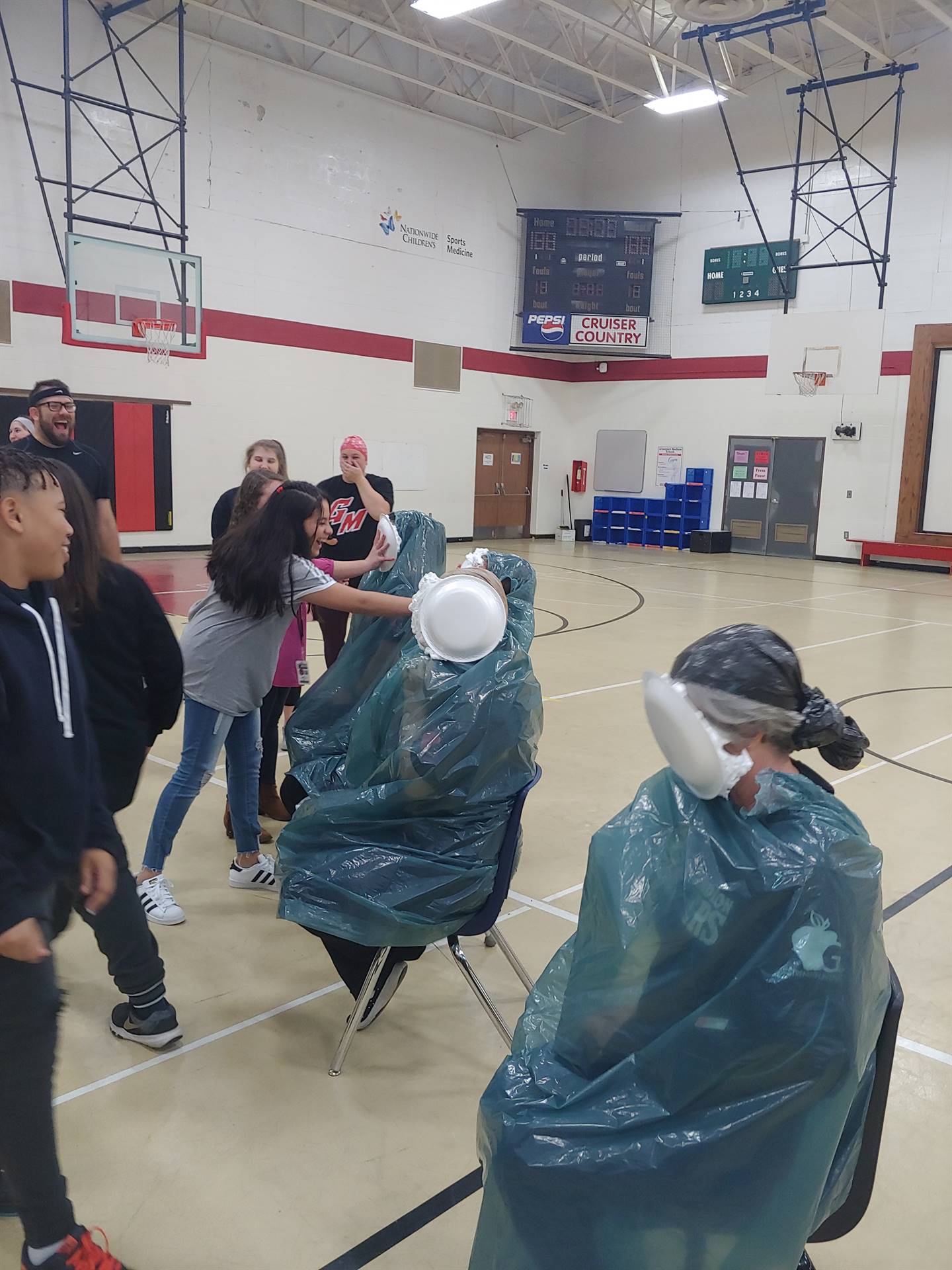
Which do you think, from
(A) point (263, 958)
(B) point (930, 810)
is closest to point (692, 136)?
(B) point (930, 810)

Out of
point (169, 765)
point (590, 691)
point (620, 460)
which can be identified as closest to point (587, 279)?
point (620, 460)

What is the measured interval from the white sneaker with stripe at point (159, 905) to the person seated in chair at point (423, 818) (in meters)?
0.85

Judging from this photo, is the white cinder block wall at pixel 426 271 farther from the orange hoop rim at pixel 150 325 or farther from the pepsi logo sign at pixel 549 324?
the orange hoop rim at pixel 150 325

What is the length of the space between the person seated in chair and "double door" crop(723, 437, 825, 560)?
1401 centimetres

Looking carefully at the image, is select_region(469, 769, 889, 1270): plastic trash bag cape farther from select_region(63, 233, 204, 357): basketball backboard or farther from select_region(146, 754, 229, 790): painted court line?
select_region(63, 233, 204, 357): basketball backboard

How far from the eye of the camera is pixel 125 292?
10547 millimetres

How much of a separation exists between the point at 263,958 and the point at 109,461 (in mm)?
10404

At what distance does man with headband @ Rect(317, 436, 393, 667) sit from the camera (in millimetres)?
4398

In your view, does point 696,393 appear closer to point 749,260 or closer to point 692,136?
point 749,260

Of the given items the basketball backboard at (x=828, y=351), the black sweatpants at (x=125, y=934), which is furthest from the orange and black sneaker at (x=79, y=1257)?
the basketball backboard at (x=828, y=351)

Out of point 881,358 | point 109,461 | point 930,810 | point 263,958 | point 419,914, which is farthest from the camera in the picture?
point 881,358

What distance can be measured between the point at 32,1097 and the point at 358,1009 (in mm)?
828

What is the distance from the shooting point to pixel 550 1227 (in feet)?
3.72

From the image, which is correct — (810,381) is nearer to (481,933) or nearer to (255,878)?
(255,878)
